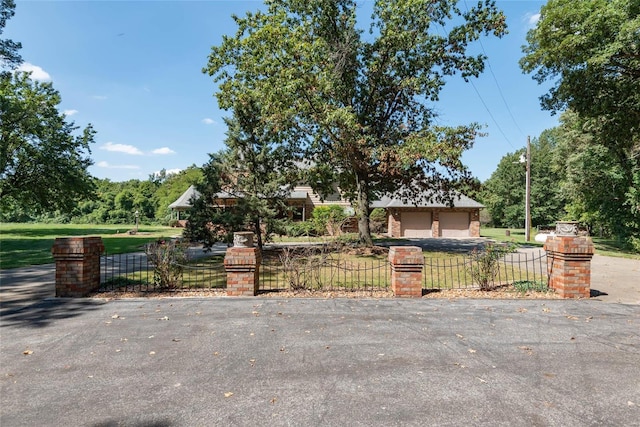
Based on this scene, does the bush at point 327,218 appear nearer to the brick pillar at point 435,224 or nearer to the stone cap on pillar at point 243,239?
the brick pillar at point 435,224

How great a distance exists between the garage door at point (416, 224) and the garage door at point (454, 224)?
110 centimetres

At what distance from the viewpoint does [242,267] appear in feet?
23.7

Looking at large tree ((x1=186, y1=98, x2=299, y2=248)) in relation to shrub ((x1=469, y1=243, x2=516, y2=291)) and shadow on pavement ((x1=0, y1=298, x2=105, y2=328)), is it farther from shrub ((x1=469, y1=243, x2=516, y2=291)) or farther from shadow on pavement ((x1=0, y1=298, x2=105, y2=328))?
shrub ((x1=469, y1=243, x2=516, y2=291))

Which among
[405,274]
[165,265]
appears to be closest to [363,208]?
[405,274]

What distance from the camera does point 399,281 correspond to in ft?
24.2

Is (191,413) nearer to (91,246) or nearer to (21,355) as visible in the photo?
(21,355)

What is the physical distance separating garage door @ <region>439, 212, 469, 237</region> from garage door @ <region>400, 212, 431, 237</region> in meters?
1.10

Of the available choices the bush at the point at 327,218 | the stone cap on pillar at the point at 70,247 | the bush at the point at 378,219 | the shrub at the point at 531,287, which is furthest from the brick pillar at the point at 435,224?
the stone cap on pillar at the point at 70,247

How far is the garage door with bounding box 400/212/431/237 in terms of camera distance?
93.7ft

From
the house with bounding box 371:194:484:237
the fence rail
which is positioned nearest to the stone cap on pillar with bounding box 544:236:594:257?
the fence rail

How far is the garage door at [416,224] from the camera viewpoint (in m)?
28.6

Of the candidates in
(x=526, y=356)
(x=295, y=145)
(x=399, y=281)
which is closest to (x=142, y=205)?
(x=295, y=145)

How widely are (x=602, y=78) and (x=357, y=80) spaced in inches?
380

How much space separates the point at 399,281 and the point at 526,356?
10.4ft
